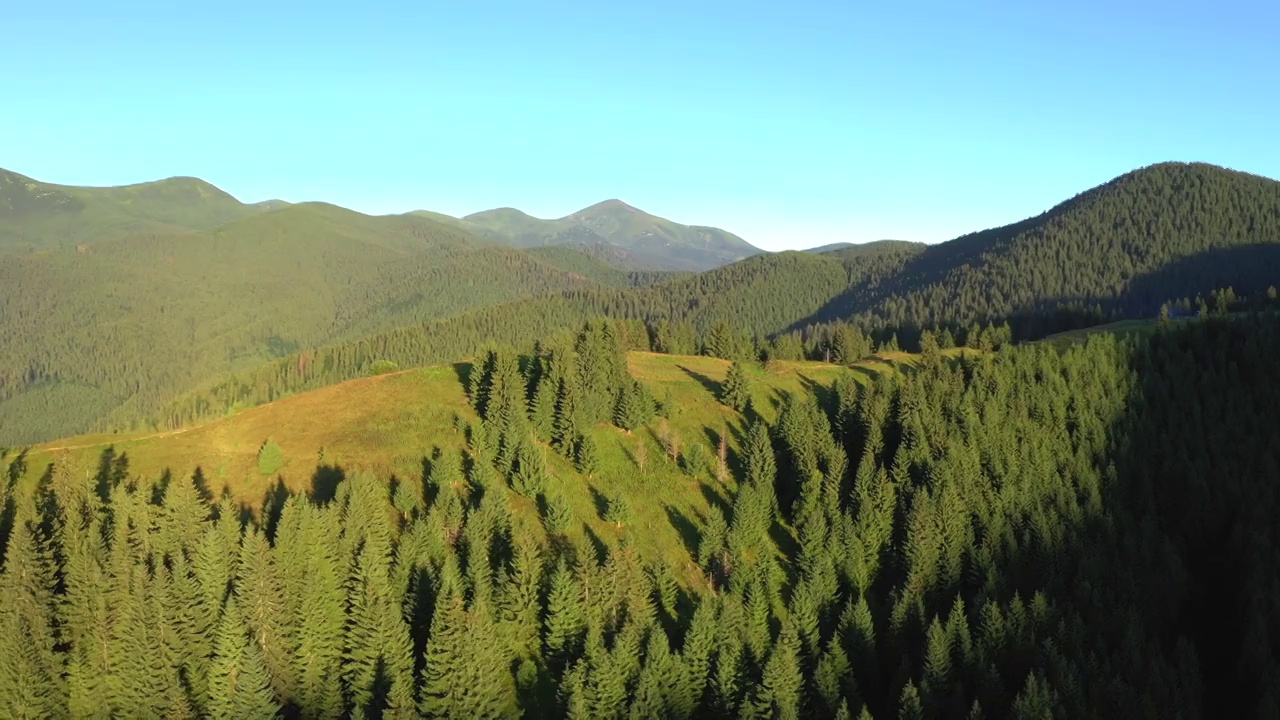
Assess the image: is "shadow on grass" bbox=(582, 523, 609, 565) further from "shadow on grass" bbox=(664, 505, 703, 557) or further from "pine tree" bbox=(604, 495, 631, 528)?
"shadow on grass" bbox=(664, 505, 703, 557)

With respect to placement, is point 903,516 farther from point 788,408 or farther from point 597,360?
point 597,360

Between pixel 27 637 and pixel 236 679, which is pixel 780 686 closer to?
pixel 236 679

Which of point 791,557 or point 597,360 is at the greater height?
point 597,360

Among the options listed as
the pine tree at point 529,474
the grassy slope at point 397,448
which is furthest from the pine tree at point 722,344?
the pine tree at point 529,474

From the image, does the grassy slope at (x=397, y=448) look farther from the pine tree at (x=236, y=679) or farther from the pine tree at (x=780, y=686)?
the pine tree at (x=236, y=679)

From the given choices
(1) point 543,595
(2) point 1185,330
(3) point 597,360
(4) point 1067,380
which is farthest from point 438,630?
(2) point 1185,330

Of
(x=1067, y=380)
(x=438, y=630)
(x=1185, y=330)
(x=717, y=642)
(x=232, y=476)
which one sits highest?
(x=1185, y=330)

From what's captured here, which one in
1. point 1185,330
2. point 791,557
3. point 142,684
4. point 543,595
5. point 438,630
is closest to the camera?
point 142,684

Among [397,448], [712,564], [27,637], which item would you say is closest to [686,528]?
[712,564]

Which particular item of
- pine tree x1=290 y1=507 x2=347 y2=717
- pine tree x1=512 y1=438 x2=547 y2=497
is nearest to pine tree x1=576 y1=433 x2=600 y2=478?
pine tree x1=512 y1=438 x2=547 y2=497
